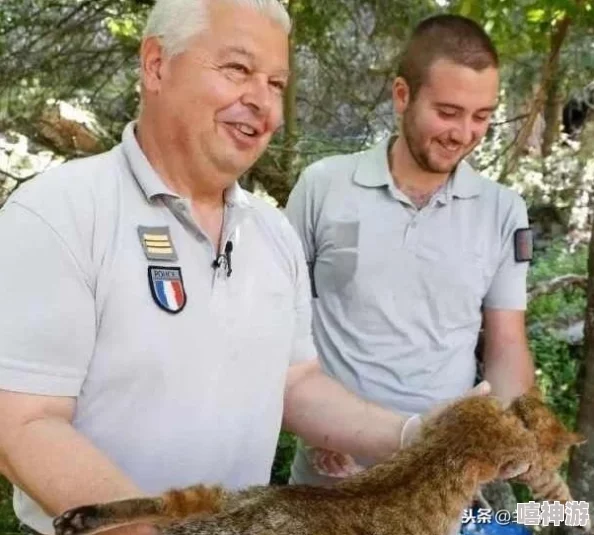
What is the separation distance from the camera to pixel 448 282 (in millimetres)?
3100

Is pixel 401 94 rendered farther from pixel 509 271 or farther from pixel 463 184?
pixel 509 271

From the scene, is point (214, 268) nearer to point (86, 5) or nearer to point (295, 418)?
point (295, 418)

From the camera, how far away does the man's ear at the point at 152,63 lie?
1.99 meters

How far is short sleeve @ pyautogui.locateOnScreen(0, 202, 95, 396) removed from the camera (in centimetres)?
166

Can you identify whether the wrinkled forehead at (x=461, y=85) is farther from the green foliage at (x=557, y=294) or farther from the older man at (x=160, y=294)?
the green foliage at (x=557, y=294)

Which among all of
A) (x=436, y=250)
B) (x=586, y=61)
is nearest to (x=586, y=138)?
(x=586, y=61)

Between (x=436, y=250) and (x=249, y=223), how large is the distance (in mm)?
1109

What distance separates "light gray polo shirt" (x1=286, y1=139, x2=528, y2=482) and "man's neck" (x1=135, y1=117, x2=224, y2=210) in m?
1.19

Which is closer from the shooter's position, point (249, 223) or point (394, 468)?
point (394, 468)

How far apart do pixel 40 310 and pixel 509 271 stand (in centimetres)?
200

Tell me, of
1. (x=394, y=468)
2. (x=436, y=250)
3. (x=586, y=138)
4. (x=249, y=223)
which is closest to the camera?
(x=394, y=468)

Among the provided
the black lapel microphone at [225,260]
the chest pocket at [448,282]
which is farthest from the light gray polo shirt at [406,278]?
the black lapel microphone at [225,260]

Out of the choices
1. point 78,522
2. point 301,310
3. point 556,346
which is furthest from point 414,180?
point 556,346

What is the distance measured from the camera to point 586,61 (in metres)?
5.75
